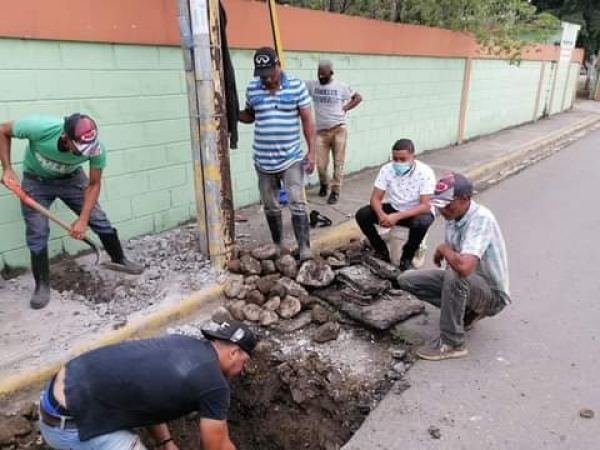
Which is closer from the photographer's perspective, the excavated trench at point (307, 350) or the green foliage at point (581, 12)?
the excavated trench at point (307, 350)

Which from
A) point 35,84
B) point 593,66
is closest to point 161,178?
point 35,84

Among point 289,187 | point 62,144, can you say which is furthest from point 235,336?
point 289,187

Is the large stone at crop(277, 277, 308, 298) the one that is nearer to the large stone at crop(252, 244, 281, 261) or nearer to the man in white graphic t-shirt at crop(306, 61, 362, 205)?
the large stone at crop(252, 244, 281, 261)

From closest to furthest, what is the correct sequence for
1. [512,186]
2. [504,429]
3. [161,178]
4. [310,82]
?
[504,429], [161,178], [310,82], [512,186]

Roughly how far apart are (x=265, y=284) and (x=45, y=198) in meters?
1.85

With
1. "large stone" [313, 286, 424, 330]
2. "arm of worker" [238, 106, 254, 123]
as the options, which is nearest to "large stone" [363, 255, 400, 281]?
"large stone" [313, 286, 424, 330]

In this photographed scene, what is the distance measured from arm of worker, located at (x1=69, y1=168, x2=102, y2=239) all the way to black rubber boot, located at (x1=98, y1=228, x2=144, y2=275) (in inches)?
18.0

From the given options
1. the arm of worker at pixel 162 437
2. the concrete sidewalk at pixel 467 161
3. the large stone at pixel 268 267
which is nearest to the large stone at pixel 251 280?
the large stone at pixel 268 267

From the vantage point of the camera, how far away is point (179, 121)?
5340mm

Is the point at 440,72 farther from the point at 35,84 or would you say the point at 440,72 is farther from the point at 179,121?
the point at 35,84

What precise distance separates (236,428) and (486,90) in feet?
38.6

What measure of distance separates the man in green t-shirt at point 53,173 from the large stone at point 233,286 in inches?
40.8

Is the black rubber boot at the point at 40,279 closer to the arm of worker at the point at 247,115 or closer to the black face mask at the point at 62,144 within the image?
the black face mask at the point at 62,144

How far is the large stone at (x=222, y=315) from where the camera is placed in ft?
13.1
